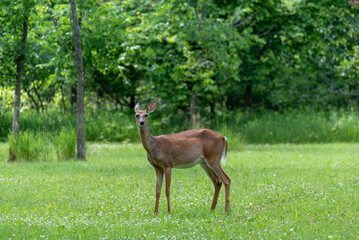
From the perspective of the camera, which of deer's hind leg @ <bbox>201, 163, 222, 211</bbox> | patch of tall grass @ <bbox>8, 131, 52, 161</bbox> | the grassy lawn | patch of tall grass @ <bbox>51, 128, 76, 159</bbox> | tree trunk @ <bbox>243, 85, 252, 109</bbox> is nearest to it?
the grassy lawn

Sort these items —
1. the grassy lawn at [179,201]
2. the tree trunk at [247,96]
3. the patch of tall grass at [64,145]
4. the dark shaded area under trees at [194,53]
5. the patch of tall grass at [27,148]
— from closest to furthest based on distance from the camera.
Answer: the grassy lawn at [179,201] → the patch of tall grass at [27,148] → the patch of tall grass at [64,145] → the dark shaded area under trees at [194,53] → the tree trunk at [247,96]

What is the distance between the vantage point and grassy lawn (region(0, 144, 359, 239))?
7.30 meters

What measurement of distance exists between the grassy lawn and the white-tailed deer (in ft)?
1.80

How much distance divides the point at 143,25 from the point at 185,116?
494cm

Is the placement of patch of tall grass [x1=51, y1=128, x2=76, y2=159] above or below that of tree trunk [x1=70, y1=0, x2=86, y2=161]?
below

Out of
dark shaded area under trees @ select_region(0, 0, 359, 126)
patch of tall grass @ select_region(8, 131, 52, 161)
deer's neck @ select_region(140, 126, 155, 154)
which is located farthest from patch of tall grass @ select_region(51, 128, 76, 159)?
deer's neck @ select_region(140, 126, 155, 154)

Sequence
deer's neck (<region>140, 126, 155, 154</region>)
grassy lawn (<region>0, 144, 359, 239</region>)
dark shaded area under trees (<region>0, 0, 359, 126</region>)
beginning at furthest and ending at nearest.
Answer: dark shaded area under trees (<region>0, 0, 359, 126</region>), deer's neck (<region>140, 126, 155, 154</region>), grassy lawn (<region>0, 144, 359, 239</region>)

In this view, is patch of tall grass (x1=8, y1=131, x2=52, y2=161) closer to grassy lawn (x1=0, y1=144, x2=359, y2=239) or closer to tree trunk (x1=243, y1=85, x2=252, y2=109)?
grassy lawn (x1=0, y1=144, x2=359, y2=239)

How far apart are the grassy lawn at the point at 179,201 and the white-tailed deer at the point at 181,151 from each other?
549 mm

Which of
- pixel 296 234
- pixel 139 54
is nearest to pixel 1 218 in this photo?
pixel 296 234

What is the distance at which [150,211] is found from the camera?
8.62 meters

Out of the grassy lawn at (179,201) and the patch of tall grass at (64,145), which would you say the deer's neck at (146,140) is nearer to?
the grassy lawn at (179,201)

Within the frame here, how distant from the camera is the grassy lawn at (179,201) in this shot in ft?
24.0

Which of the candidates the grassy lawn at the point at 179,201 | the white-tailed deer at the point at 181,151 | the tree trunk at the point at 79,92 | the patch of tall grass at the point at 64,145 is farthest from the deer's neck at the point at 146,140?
the patch of tall grass at the point at 64,145
